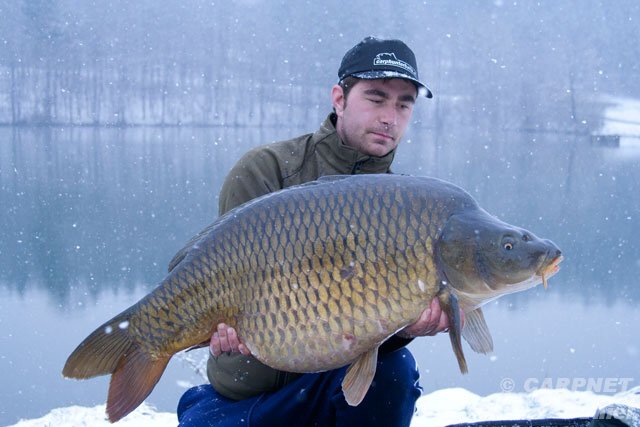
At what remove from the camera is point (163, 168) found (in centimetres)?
1770

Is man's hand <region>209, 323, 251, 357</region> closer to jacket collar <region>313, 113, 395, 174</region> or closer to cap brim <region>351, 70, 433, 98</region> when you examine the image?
jacket collar <region>313, 113, 395, 174</region>

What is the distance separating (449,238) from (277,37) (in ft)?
168

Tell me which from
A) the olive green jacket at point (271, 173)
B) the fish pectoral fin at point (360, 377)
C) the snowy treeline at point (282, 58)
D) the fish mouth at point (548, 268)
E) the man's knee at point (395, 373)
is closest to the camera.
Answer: the fish mouth at point (548, 268)

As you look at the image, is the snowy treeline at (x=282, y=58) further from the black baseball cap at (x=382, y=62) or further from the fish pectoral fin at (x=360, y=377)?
the fish pectoral fin at (x=360, y=377)

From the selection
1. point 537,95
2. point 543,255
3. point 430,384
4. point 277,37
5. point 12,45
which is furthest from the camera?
point 277,37

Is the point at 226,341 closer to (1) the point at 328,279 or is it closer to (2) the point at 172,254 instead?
(1) the point at 328,279

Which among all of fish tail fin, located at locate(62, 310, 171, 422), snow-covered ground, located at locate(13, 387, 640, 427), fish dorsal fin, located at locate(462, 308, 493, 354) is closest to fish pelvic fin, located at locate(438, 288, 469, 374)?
fish dorsal fin, located at locate(462, 308, 493, 354)

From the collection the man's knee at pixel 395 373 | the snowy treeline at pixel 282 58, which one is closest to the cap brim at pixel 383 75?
the man's knee at pixel 395 373

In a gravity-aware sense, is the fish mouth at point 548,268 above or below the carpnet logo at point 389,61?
below

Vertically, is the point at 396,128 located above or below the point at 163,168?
above

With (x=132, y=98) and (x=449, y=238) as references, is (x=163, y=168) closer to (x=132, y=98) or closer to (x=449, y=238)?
(x=449, y=238)

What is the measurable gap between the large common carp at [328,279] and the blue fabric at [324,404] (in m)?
0.40

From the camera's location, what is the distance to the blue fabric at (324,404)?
1.96 metres

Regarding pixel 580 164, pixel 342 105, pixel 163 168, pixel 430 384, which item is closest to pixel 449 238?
pixel 342 105
